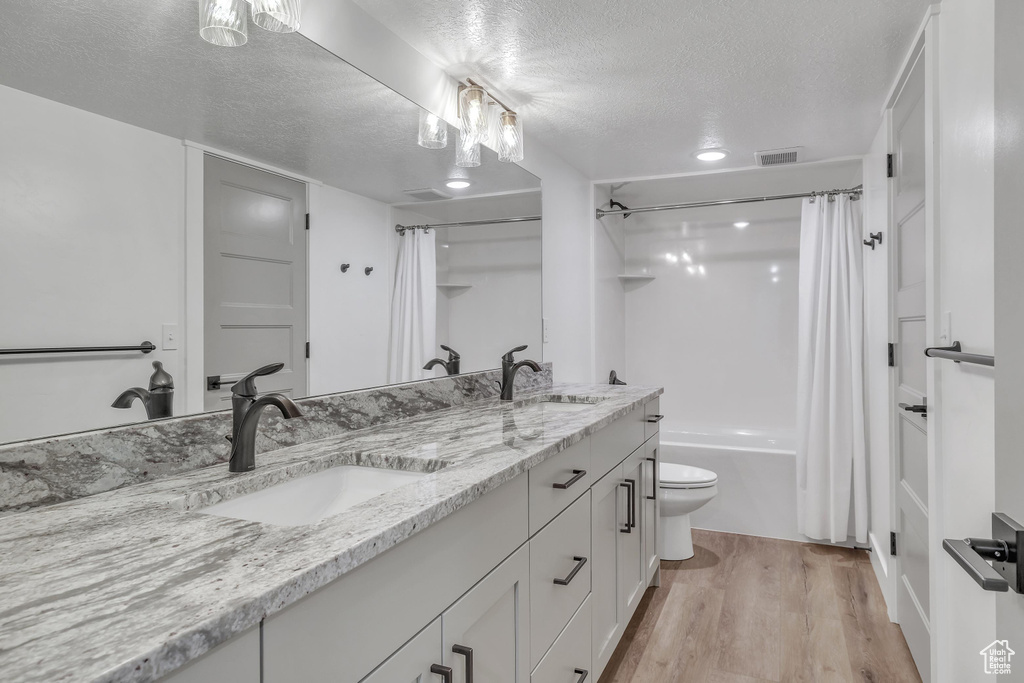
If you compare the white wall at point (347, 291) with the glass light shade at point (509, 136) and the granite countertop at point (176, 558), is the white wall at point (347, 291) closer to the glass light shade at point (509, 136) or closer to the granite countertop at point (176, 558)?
the granite countertop at point (176, 558)

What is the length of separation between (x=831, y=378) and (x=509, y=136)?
2.27 meters

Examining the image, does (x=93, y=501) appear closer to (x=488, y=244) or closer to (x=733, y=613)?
(x=488, y=244)

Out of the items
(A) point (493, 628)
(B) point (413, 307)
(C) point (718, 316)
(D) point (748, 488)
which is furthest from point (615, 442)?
(C) point (718, 316)

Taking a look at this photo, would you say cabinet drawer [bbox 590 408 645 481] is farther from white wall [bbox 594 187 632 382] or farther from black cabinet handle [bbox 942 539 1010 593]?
white wall [bbox 594 187 632 382]

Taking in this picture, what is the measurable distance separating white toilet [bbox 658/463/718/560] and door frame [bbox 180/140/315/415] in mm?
2260

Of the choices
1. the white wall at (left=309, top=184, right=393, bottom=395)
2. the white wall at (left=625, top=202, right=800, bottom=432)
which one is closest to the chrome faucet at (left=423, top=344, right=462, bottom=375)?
the white wall at (left=309, top=184, right=393, bottom=395)

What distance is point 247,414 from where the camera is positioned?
1.19m

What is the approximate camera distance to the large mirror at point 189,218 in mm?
957

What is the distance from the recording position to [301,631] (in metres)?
0.69

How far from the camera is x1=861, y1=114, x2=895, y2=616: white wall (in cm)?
246

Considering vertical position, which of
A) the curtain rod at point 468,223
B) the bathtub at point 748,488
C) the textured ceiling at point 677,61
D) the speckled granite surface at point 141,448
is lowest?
the bathtub at point 748,488

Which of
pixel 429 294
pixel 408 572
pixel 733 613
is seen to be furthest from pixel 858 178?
pixel 408 572

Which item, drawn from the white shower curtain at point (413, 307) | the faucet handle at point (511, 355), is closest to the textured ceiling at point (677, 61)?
the white shower curtain at point (413, 307)

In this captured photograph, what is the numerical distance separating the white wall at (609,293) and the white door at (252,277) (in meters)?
2.31
